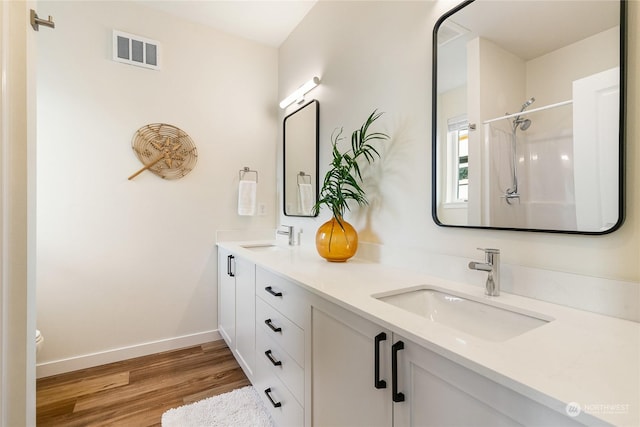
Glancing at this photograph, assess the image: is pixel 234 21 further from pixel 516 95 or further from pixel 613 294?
pixel 613 294

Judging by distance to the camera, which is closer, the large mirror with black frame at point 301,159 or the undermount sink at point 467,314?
the undermount sink at point 467,314

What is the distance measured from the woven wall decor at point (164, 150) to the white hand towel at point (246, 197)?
1.39ft

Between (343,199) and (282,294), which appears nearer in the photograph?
(282,294)

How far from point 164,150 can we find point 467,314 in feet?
7.40

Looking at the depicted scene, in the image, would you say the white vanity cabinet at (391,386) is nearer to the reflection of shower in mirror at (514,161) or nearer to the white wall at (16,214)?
the reflection of shower in mirror at (514,161)

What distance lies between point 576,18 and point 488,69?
10.7 inches

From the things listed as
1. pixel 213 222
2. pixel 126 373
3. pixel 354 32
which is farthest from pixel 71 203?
pixel 354 32

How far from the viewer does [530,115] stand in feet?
3.29

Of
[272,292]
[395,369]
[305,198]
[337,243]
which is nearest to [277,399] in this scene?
[272,292]

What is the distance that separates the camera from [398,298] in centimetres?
110

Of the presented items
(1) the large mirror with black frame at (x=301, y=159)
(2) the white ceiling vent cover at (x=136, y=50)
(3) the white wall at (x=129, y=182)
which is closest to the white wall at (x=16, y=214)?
(3) the white wall at (x=129, y=182)

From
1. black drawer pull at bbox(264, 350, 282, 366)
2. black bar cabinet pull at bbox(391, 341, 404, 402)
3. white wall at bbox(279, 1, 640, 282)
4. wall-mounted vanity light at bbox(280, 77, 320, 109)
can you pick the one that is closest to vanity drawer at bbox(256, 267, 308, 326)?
black drawer pull at bbox(264, 350, 282, 366)

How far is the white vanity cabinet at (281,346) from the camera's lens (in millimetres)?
1211

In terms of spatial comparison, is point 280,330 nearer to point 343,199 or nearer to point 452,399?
point 343,199
